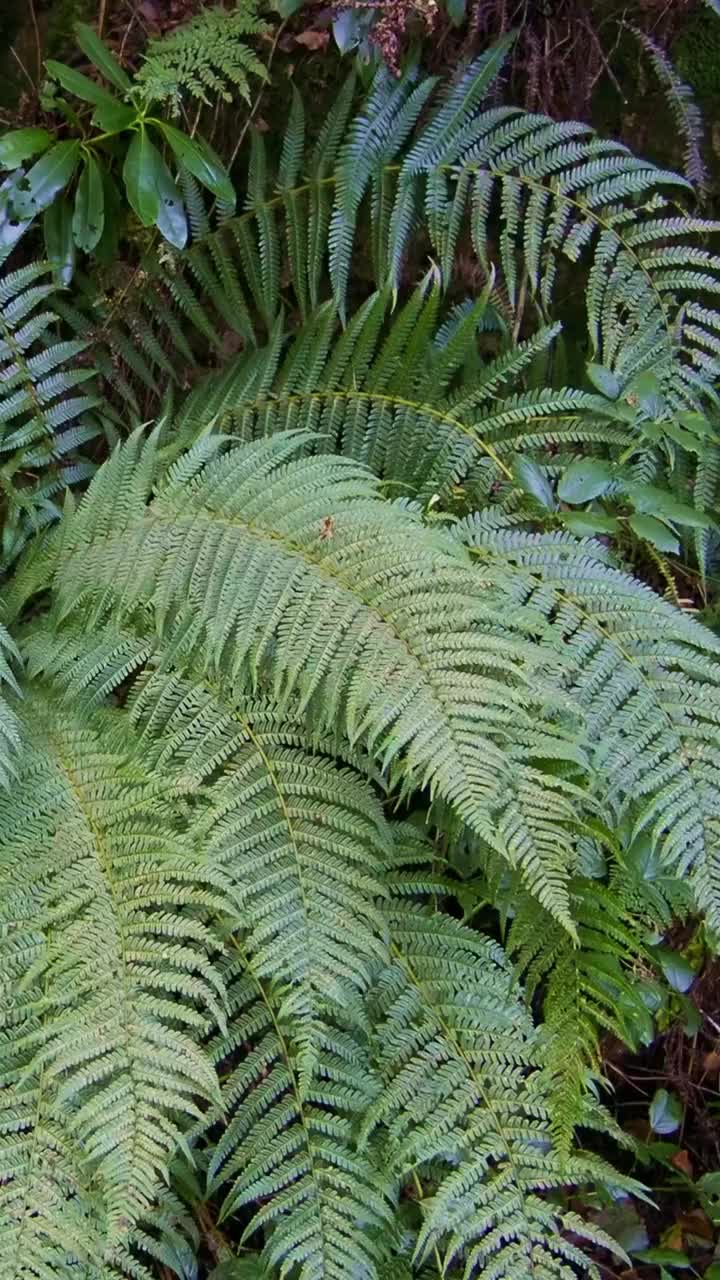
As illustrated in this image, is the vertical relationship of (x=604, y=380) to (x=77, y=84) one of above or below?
below

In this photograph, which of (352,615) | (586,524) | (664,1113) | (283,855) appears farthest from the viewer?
(664,1113)

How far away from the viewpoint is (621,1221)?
2.29m

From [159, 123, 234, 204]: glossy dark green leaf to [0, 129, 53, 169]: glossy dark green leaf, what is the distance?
23 centimetres

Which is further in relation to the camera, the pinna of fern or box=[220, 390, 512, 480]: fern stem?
box=[220, 390, 512, 480]: fern stem

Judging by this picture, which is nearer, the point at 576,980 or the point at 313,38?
the point at 576,980

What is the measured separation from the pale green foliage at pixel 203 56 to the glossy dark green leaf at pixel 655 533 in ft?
3.44

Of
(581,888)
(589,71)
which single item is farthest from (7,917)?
(589,71)

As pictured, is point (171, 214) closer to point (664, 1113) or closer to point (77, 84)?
point (77, 84)

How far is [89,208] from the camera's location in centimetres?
202

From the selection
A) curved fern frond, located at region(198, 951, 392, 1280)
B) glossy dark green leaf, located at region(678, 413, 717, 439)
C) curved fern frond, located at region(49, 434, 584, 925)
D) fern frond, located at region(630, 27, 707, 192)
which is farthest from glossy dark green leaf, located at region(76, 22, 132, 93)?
curved fern frond, located at region(198, 951, 392, 1280)

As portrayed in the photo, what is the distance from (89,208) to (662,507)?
4.02ft

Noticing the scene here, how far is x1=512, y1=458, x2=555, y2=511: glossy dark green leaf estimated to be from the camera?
1906 millimetres

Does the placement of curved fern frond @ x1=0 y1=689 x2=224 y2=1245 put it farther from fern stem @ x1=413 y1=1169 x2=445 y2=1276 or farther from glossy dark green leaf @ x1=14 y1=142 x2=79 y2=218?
glossy dark green leaf @ x1=14 y1=142 x2=79 y2=218

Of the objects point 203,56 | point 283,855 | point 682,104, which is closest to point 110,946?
point 283,855
